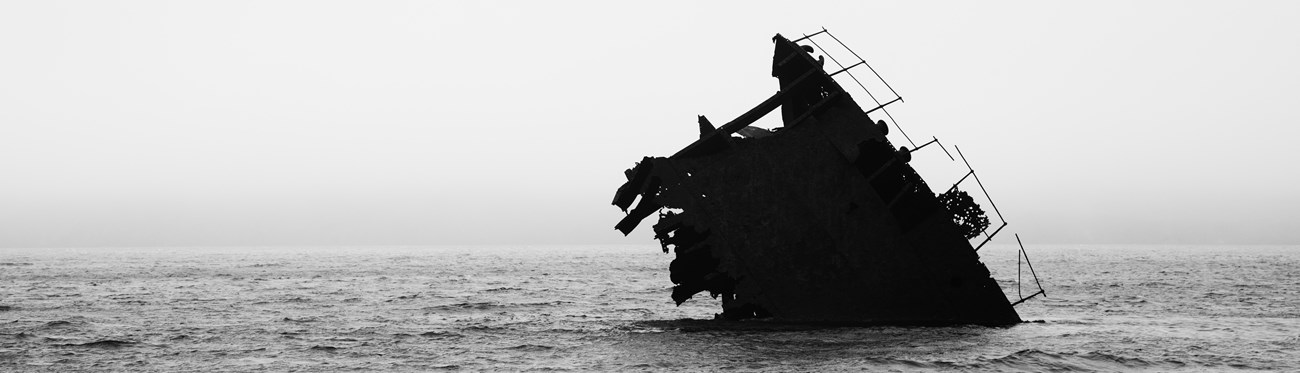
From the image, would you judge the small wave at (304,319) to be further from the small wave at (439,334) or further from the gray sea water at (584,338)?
the small wave at (439,334)

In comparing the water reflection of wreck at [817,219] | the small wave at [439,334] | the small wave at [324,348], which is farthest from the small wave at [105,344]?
the water reflection of wreck at [817,219]

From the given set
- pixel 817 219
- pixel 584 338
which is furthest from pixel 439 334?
pixel 817 219

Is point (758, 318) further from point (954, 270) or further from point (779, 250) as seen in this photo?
point (954, 270)

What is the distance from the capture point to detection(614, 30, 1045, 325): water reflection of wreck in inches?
607

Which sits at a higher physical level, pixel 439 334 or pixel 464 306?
pixel 464 306

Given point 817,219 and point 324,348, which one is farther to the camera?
point 324,348

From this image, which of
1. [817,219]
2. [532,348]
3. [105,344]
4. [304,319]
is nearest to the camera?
[817,219]

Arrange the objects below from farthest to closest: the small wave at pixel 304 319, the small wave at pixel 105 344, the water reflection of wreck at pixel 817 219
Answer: the small wave at pixel 304 319 → the small wave at pixel 105 344 → the water reflection of wreck at pixel 817 219

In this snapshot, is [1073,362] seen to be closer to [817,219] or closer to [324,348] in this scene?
[817,219]

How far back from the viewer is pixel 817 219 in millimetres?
15625

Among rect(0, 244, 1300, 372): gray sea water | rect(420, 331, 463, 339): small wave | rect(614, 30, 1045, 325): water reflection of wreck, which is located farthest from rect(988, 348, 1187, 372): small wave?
rect(420, 331, 463, 339): small wave

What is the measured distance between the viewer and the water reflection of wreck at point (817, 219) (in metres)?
15.4

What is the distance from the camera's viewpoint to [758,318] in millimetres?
16828

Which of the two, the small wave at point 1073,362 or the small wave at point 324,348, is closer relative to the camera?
the small wave at point 1073,362
